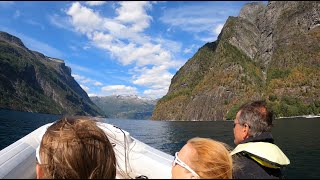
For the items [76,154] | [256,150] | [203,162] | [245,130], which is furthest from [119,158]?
[76,154]

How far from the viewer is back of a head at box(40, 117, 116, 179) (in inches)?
78.8

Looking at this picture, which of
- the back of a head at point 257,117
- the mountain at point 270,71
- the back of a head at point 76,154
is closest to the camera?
the back of a head at point 76,154

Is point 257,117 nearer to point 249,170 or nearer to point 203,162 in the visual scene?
point 249,170

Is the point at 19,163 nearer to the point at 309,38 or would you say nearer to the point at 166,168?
the point at 166,168

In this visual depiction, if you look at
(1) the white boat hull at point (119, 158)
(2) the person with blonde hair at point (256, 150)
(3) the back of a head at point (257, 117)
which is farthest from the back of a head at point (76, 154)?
(3) the back of a head at point (257, 117)

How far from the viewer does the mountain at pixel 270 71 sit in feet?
471

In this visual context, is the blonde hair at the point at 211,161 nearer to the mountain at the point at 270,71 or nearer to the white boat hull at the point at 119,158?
the white boat hull at the point at 119,158

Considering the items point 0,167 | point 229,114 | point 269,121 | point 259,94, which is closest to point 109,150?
point 0,167

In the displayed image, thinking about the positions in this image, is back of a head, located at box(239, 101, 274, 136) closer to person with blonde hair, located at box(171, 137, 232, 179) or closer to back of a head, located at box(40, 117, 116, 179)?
person with blonde hair, located at box(171, 137, 232, 179)

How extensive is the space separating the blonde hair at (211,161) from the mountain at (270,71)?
436ft

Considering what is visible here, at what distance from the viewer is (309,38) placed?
160 metres

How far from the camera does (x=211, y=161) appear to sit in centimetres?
228

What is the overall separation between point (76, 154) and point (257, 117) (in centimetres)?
345

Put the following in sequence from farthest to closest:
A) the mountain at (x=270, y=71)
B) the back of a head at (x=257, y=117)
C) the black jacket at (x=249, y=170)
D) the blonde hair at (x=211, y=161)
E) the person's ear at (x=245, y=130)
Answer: the mountain at (x=270, y=71), the person's ear at (x=245, y=130), the back of a head at (x=257, y=117), the black jacket at (x=249, y=170), the blonde hair at (x=211, y=161)
